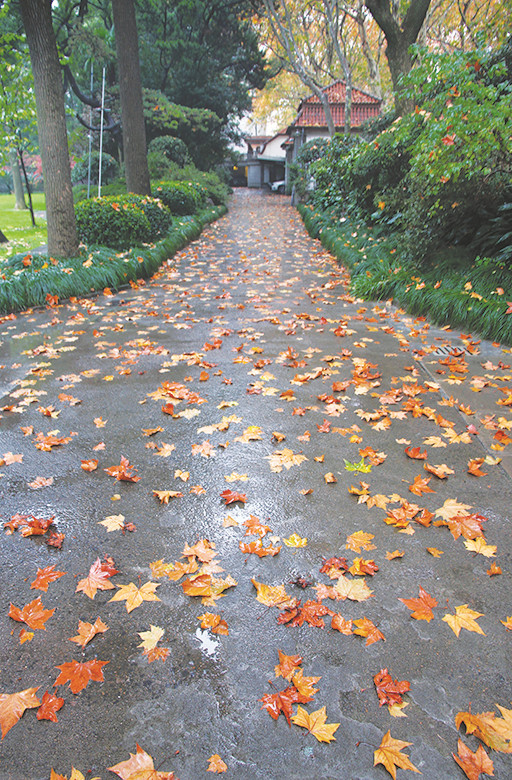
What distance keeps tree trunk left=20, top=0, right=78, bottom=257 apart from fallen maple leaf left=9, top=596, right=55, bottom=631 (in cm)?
745

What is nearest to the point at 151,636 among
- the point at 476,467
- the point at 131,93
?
the point at 476,467

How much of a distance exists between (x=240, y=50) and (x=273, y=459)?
31069 millimetres

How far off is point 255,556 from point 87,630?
2.79 ft

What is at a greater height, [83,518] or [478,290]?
[478,290]

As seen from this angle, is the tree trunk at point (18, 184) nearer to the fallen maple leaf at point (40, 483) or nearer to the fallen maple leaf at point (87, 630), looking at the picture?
the fallen maple leaf at point (40, 483)

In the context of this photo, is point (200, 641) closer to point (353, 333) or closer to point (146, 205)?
point (353, 333)

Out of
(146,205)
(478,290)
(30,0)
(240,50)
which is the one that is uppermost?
(240,50)

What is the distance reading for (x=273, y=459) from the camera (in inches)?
129

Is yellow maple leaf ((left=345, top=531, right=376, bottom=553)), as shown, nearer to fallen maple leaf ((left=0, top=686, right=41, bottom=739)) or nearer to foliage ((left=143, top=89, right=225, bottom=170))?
fallen maple leaf ((left=0, top=686, right=41, bottom=739))

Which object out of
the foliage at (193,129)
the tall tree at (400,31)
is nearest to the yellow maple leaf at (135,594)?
the tall tree at (400,31)

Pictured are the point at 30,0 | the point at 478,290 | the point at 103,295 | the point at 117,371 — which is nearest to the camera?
the point at 117,371

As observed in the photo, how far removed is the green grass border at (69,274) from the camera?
23.2 feet

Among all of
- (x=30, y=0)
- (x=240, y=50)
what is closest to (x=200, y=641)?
(x=30, y=0)

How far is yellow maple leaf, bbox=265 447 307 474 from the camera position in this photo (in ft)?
10.5
